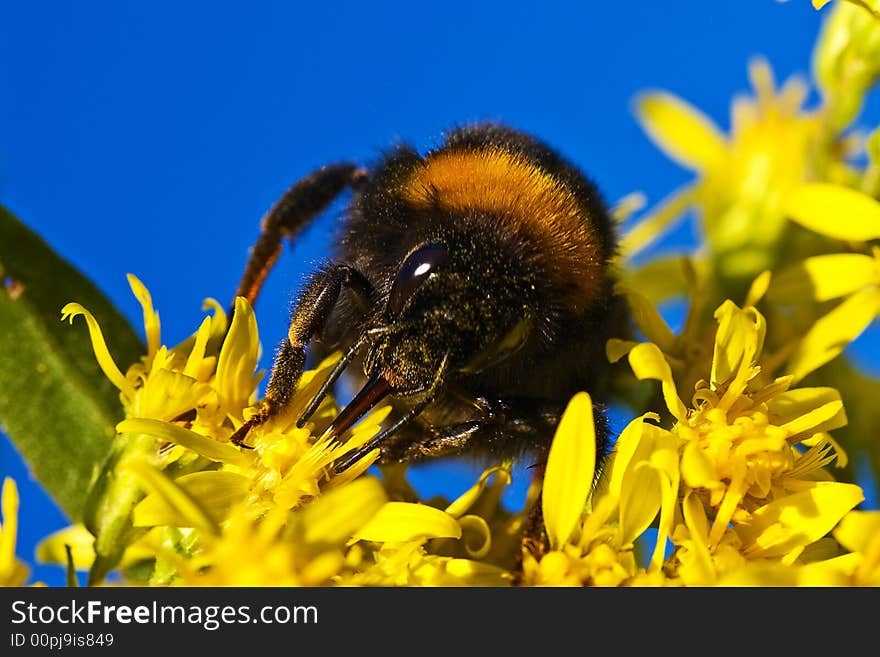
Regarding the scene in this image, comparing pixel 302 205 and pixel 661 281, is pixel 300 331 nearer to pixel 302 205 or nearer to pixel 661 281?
pixel 302 205

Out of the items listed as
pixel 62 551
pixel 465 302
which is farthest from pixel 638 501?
pixel 62 551

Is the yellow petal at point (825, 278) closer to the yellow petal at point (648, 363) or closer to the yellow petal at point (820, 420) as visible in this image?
the yellow petal at point (820, 420)

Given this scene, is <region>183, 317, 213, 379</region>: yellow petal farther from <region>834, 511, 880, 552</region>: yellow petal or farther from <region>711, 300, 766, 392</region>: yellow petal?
<region>834, 511, 880, 552</region>: yellow petal

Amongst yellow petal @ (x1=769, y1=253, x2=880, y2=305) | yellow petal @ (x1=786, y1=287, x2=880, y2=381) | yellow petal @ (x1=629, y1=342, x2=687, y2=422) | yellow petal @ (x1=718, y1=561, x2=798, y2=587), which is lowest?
yellow petal @ (x1=718, y1=561, x2=798, y2=587)

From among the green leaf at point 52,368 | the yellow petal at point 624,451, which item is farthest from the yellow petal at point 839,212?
the green leaf at point 52,368

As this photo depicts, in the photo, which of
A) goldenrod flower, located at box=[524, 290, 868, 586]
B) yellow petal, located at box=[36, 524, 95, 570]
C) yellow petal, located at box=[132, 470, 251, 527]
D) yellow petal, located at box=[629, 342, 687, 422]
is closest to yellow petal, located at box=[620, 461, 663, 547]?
goldenrod flower, located at box=[524, 290, 868, 586]
